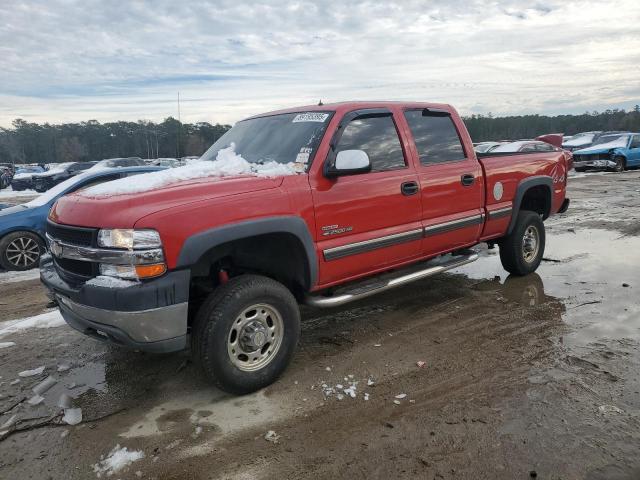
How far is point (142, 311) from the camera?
116 inches

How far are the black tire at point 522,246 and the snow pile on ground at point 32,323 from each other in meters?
5.04

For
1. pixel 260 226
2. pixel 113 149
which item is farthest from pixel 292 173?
pixel 113 149

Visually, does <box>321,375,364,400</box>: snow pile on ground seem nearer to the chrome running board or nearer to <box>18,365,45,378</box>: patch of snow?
the chrome running board

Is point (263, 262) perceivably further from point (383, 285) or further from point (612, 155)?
point (612, 155)

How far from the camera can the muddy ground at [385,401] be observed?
271cm

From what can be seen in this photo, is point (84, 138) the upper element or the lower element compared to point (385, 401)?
upper

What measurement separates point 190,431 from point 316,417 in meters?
0.79

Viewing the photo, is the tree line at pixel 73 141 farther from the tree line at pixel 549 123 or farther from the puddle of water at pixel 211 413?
the puddle of water at pixel 211 413

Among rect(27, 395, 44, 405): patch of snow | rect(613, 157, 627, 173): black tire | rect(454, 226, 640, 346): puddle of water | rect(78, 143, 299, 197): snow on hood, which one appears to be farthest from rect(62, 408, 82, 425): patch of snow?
rect(613, 157, 627, 173): black tire

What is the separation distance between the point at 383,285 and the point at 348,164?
1.18 m

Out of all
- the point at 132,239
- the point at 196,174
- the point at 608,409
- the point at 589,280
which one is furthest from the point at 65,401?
the point at 589,280

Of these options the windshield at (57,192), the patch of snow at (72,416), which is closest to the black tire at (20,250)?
the windshield at (57,192)

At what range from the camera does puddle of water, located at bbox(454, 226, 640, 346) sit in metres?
4.46

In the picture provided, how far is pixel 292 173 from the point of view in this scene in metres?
3.72
